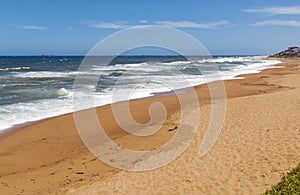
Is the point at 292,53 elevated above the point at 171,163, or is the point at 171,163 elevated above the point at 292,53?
the point at 292,53

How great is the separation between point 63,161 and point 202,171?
392 centimetres

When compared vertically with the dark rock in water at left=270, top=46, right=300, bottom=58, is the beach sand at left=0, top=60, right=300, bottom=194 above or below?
below

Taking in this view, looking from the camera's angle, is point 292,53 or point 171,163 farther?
point 292,53

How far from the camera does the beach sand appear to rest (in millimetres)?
6781

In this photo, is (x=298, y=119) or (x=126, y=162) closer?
(x=126, y=162)

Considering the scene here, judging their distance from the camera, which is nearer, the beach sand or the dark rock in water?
the beach sand

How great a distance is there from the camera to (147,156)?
8.74 meters

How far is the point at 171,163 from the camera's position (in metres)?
8.00

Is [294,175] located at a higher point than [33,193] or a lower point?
higher

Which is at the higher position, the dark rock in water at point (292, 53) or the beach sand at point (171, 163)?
the dark rock in water at point (292, 53)

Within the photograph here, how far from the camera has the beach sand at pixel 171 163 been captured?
267 inches

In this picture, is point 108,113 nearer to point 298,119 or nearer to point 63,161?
→ point 63,161

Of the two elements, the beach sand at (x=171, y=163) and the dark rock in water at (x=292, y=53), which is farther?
the dark rock in water at (x=292, y=53)

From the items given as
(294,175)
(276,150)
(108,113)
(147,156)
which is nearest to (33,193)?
(147,156)
